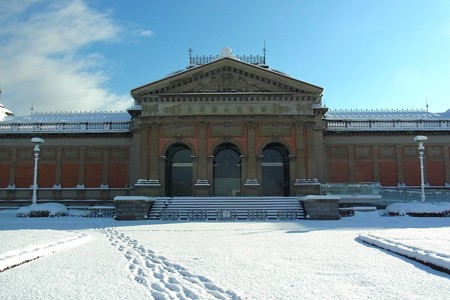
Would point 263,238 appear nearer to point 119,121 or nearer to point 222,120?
point 222,120

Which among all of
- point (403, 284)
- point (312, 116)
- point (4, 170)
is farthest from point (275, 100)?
point (403, 284)

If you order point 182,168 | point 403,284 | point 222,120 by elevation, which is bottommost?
point 403,284

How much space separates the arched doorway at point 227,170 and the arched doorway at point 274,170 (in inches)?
84.0

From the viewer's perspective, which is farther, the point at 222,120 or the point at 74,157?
the point at 74,157

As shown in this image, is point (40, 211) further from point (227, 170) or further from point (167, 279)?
point (167, 279)

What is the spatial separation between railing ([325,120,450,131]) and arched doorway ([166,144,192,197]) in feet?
41.1

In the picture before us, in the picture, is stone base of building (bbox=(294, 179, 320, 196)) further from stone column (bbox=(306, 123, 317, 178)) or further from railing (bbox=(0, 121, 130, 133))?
railing (bbox=(0, 121, 130, 133))

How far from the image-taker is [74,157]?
139 feet

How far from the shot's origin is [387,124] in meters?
42.2

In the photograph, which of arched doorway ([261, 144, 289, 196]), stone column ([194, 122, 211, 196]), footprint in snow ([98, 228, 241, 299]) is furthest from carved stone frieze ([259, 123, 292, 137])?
footprint in snow ([98, 228, 241, 299])

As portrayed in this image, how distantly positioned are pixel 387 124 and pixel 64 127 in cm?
2862

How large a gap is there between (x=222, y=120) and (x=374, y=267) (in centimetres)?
2668

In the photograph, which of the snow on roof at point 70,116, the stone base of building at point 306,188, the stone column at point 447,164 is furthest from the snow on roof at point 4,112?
the stone column at point 447,164

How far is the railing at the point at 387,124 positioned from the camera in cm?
4172
